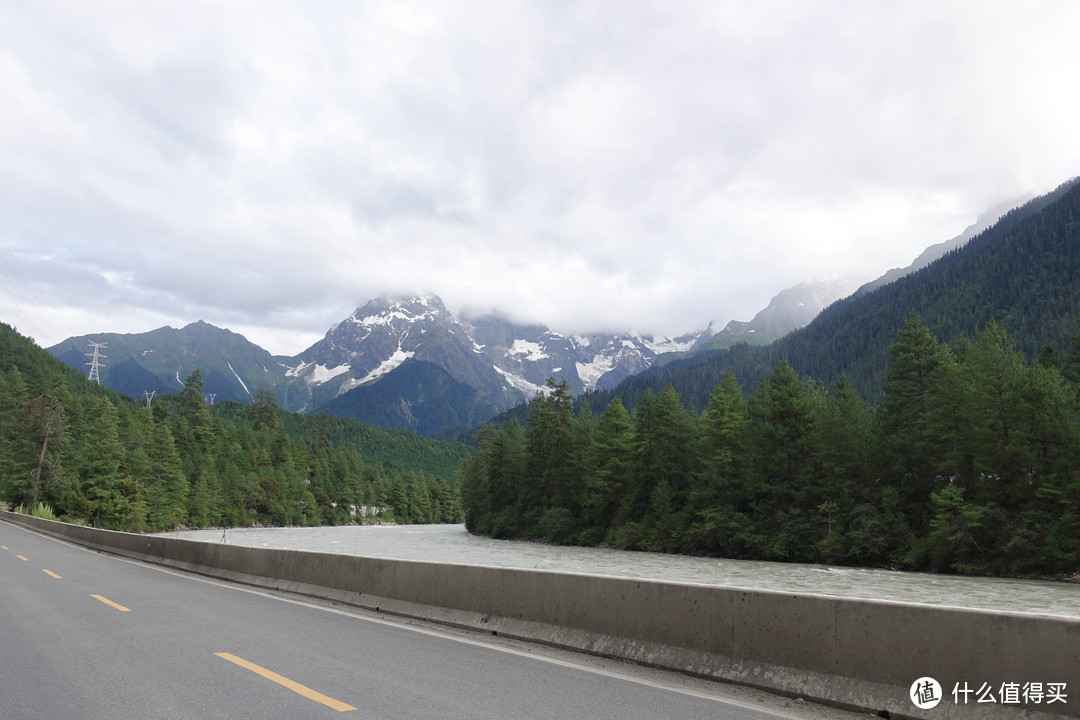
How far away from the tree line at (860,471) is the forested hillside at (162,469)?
169ft

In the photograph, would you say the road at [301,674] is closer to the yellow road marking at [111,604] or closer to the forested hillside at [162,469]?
the yellow road marking at [111,604]

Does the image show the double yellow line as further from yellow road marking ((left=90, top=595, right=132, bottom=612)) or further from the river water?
the river water

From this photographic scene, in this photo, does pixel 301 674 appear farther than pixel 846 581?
No

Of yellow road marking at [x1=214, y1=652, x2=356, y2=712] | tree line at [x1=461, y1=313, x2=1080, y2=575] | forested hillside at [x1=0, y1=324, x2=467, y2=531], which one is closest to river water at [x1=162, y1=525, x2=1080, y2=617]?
tree line at [x1=461, y1=313, x2=1080, y2=575]

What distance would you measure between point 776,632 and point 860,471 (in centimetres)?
5877

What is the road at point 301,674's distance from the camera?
22.2 ft

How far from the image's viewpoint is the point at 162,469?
97.6m

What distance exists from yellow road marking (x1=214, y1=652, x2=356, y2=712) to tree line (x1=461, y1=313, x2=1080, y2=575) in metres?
49.6

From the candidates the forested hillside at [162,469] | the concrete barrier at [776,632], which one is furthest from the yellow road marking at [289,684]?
the forested hillside at [162,469]

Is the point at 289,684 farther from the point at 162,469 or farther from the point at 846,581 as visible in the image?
the point at 162,469

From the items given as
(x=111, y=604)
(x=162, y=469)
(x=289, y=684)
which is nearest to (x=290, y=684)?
(x=289, y=684)

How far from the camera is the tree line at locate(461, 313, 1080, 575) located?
1833 inches

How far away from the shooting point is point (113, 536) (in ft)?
99.3

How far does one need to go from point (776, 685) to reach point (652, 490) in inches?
2647
